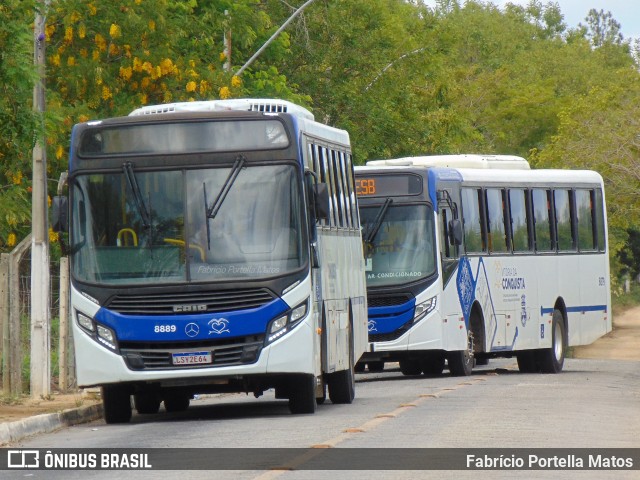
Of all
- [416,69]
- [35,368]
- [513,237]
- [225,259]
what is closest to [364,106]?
[416,69]

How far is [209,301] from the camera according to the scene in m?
17.0

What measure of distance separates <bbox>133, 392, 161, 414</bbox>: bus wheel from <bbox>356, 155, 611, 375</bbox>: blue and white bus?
23.2 ft

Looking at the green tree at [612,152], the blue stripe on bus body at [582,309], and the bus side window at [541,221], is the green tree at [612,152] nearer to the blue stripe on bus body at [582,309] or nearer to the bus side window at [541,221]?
the blue stripe on bus body at [582,309]

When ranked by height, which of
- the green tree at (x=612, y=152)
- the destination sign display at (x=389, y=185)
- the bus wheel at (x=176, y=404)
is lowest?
the bus wheel at (x=176, y=404)

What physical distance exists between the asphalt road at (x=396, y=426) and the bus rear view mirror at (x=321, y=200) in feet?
6.78

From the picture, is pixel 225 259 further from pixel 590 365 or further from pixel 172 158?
pixel 590 365

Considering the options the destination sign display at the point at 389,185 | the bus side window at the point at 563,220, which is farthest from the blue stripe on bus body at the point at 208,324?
the bus side window at the point at 563,220

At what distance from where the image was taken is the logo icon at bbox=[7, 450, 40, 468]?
13.2 metres

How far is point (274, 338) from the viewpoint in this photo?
16938 millimetres

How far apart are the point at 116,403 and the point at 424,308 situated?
31.3 ft

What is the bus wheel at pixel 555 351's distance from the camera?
1181 inches

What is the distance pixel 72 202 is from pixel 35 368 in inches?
145

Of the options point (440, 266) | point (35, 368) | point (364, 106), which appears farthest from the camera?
point (364, 106)

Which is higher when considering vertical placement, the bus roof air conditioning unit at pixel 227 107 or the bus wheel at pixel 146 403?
the bus roof air conditioning unit at pixel 227 107
